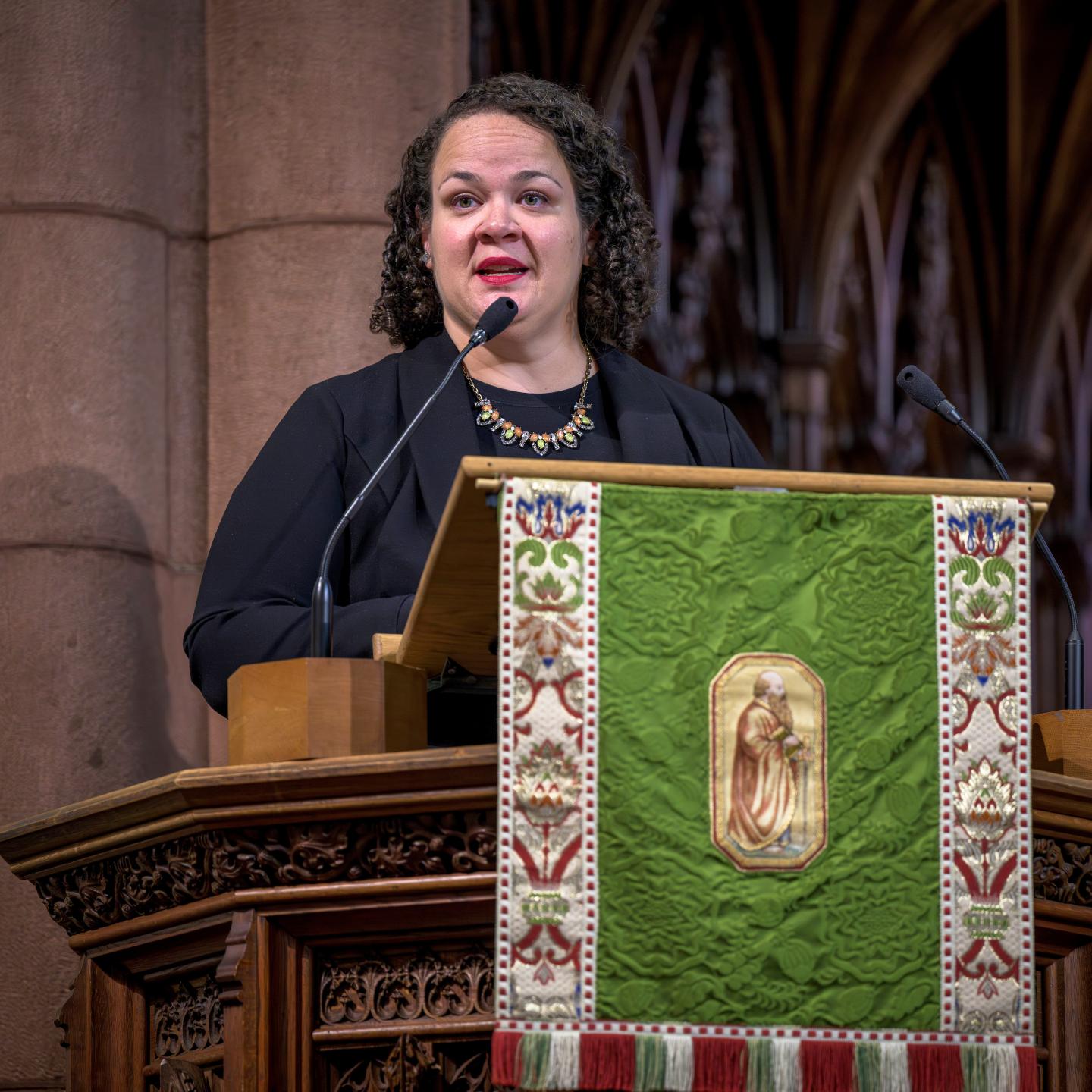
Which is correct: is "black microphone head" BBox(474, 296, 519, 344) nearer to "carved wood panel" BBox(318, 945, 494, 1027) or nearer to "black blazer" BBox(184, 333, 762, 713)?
"black blazer" BBox(184, 333, 762, 713)

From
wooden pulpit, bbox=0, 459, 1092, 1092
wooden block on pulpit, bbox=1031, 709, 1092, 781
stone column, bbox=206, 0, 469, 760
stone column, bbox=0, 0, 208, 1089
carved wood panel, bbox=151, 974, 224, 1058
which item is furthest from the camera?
stone column, bbox=206, 0, 469, 760

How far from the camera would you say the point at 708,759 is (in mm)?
2568

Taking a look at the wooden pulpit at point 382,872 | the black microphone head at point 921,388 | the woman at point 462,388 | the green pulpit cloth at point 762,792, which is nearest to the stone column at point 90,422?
the woman at point 462,388

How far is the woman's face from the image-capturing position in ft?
11.5

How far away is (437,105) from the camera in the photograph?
15.8ft

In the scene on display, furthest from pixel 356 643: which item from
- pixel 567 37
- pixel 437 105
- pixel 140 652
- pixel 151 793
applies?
A: pixel 567 37

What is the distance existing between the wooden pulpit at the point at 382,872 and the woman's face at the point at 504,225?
2.55 ft

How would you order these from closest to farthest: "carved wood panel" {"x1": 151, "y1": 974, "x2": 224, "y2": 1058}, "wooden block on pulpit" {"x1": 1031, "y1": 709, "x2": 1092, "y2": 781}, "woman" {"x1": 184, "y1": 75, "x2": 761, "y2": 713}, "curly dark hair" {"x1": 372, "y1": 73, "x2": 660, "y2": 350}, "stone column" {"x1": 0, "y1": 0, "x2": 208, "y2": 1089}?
1. "carved wood panel" {"x1": 151, "y1": 974, "x2": 224, "y2": 1058}
2. "wooden block on pulpit" {"x1": 1031, "y1": 709, "x2": 1092, "y2": 781}
3. "woman" {"x1": 184, "y1": 75, "x2": 761, "y2": 713}
4. "curly dark hair" {"x1": 372, "y1": 73, "x2": 660, "y2": 350}
5. "stone column" {"x1": 0, "y1": 0, "x2": 208, "y2": 1089}

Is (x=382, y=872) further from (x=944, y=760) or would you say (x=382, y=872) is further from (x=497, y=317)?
(x=497, y=317)

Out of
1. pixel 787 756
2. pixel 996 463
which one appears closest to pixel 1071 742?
pixel 996 463

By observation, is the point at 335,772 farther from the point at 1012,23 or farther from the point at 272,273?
the point at 1012,23

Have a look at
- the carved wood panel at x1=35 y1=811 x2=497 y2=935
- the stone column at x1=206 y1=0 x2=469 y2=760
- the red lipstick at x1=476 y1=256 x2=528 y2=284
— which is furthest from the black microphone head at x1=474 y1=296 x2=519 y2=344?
the stone column at x1=206 y1=0 x2=469 y2=760

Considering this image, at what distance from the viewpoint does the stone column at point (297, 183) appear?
469 cm

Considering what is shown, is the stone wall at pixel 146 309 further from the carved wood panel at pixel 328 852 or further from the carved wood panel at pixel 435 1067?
the carved wood panel at pixel 435 1067
